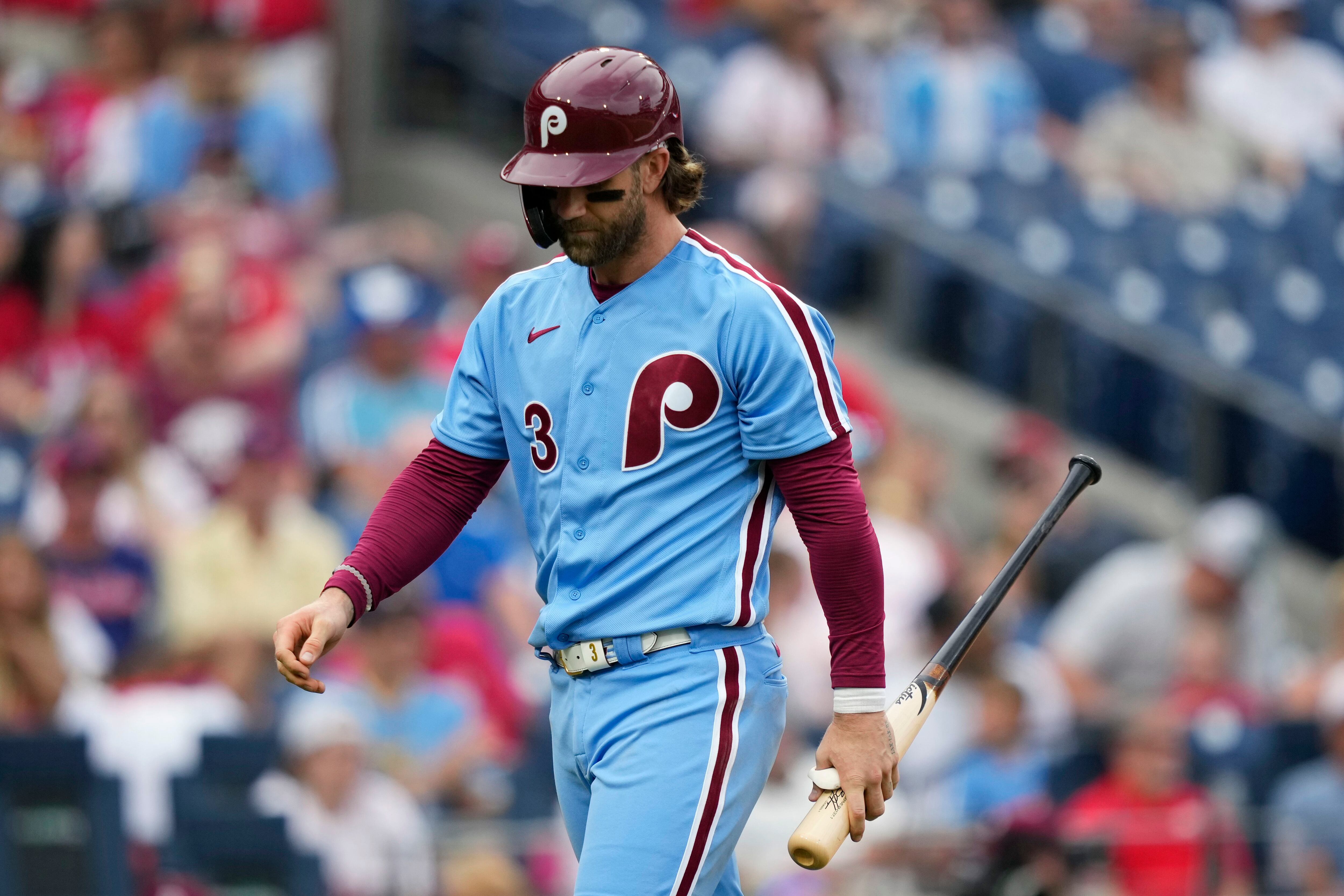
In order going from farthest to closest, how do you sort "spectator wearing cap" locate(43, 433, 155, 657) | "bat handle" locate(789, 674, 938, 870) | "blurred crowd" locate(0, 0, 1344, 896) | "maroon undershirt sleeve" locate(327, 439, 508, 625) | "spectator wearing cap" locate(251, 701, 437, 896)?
"spectator wearing cap" locate(43, 433, 155, 657)
"blurred crowd" locate(0, 0, 1344, 896)
"spectator wearing cap" locate(251, 701, 437, 896)
"maroon undershirt sleeve" locate(327, 439, 508, 625)
"bat handle" locate(789, 674, 938, 870)

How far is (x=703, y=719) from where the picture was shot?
3281mm

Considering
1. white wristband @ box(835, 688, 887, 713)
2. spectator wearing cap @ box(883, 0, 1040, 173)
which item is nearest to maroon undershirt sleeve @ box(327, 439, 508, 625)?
white wristband @ box(835, 688, 887, 713)

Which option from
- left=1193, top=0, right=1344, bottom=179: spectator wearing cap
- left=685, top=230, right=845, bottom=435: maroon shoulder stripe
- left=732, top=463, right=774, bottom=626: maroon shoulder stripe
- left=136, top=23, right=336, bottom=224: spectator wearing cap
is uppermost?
left=685, top=230, right=845, bottom=435: maroon shoulder stripe

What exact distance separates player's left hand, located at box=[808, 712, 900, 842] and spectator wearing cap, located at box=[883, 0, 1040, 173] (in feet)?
27.3

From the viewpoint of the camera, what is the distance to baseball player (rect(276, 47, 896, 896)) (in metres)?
3.24

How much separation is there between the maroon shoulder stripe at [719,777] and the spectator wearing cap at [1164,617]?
15.7ft

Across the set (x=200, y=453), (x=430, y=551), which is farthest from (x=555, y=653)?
(x=200, y=453)

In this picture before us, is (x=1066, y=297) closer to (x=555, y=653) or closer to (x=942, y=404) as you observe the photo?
(x=942, y=404)

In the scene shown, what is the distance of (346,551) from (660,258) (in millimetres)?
4321

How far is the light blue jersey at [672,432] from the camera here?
329 cm

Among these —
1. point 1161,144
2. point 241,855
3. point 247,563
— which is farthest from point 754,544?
point 1161,144

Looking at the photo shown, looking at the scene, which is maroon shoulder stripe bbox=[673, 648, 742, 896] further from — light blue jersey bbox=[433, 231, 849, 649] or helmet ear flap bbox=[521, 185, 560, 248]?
helmet ear flap bbox=[521, 185, 560, 248]

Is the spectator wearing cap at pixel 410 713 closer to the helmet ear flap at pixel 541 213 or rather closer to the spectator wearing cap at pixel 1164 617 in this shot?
the spectator wearing cap at pixel 1164 617

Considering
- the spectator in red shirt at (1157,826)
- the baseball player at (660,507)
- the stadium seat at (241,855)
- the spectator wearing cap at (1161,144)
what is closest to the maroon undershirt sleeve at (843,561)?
the baseball player at (660,507)
